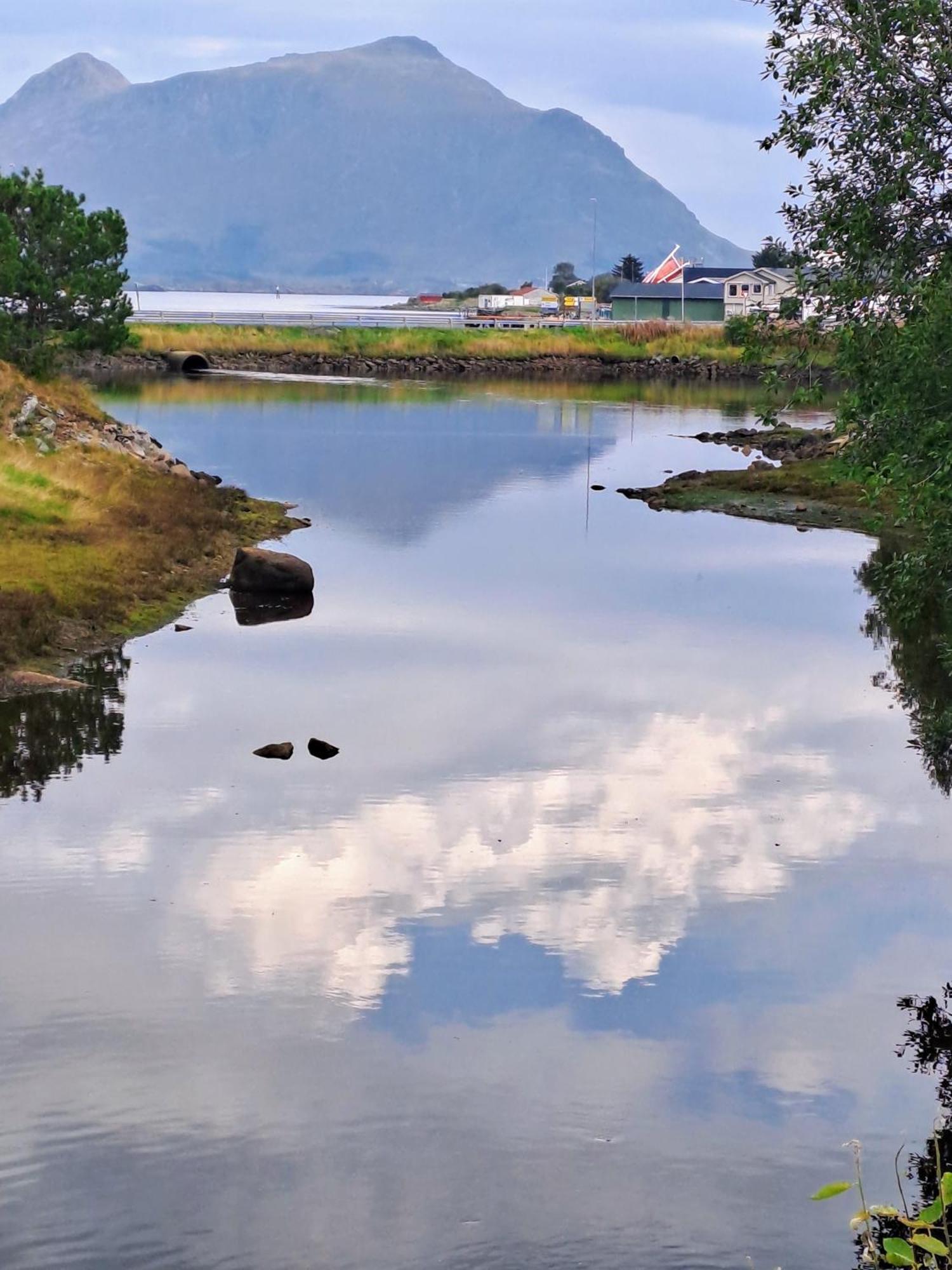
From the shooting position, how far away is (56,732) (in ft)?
95.9

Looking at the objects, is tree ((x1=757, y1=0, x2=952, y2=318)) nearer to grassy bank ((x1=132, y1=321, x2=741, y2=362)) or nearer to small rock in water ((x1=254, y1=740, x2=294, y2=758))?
small rock in water ((x1=254, y1=740, x2=294, y2=758))

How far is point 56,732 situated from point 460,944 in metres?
11.1

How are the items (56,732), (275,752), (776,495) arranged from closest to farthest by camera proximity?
(275,752) < (56,732) < (776,495)

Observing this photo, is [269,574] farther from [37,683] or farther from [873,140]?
[873,140]

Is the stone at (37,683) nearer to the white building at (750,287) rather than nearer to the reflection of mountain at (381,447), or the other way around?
the reflection of mountain at (381,447)

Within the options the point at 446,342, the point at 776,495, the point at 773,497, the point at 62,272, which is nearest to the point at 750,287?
the point at 446,342

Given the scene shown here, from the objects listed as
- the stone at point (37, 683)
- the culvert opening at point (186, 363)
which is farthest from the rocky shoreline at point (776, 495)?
the culvert opening at point (186, 363)

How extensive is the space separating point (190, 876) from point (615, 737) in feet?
33.5

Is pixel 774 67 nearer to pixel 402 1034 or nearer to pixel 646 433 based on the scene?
pixel 402 1034

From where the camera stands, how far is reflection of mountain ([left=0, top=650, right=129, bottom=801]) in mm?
26953

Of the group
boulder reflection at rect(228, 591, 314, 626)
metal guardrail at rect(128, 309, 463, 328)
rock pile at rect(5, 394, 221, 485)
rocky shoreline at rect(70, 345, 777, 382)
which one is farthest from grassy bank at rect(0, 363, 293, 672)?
metal guardrail at rect(128, 309, 463, 328)

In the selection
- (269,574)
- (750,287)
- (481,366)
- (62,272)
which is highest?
(750,287)

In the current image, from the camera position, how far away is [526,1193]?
15.1 metres

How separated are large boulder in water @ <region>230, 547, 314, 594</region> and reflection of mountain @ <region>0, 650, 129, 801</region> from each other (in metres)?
10.2
